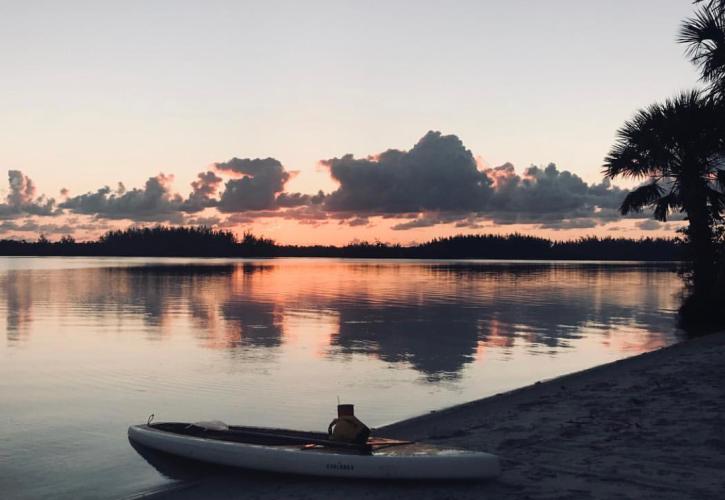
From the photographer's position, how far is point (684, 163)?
30.5m

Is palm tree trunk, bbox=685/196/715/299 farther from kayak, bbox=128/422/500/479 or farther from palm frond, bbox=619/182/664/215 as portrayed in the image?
kayak, bbox=128/422/500/479

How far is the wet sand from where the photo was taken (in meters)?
8.40

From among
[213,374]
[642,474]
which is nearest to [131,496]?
[642,474]

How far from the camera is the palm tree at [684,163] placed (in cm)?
2962

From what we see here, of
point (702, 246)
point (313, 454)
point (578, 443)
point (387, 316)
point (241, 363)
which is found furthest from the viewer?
point (387, 316)

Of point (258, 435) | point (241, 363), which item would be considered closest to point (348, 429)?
point (258, 435)

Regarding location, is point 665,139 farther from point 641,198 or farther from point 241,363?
point 241,363

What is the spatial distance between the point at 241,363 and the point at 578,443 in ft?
40.3

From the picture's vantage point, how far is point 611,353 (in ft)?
76.3

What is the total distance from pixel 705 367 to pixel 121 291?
46.6 m

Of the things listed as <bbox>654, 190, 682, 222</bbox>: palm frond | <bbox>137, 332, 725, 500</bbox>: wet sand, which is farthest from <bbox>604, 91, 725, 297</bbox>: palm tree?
<bbox>137, 332, 725, 500</bbox>: wet sand

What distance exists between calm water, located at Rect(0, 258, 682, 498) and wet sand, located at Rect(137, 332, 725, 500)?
6.21ft

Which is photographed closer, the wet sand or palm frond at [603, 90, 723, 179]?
the wet sand

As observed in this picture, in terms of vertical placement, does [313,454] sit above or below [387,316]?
above
